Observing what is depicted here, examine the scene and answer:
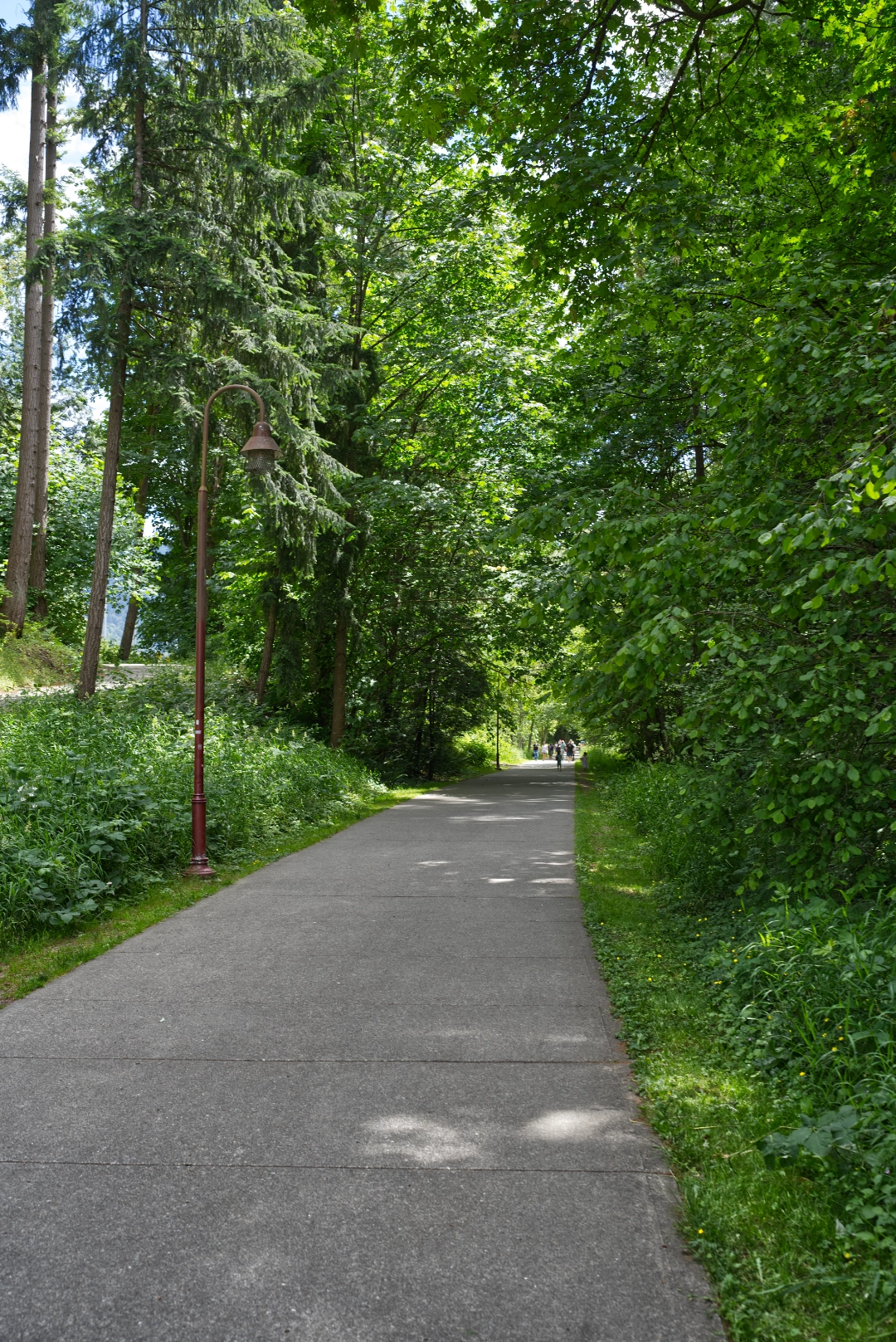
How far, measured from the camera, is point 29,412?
64.7 ft

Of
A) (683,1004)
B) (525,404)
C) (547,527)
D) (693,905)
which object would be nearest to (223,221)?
(525,404)

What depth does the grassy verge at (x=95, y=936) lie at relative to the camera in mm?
6254

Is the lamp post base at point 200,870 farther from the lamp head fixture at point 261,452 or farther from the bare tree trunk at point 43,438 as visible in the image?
the bare tree trunk at point 43,438

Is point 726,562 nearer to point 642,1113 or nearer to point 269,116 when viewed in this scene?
point 642,1113

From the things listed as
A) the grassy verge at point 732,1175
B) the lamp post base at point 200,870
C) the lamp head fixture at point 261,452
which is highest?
the lamp head fixture at point 261,452

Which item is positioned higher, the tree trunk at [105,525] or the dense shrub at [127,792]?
the tree trunk at [105,525]

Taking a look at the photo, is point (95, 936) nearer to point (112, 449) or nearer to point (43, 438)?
point (112, 449)

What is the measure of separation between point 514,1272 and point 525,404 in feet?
64.6

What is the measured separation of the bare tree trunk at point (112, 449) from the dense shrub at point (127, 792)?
0.87 meters

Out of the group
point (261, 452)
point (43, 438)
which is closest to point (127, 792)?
point (261, 452)

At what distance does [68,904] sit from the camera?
7516 mm

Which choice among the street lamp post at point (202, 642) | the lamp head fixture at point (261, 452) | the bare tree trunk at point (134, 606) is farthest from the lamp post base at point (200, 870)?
the bare tree trunk at point (134, 606)

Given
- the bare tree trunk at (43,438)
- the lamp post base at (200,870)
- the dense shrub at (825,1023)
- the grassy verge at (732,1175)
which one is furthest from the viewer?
the bare tree trunk at (43,438)

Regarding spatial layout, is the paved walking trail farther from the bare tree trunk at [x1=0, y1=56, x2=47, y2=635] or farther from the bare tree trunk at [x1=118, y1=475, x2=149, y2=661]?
the bare tree trunk at [x1=118, y1=475, x2=149, y2=661]
